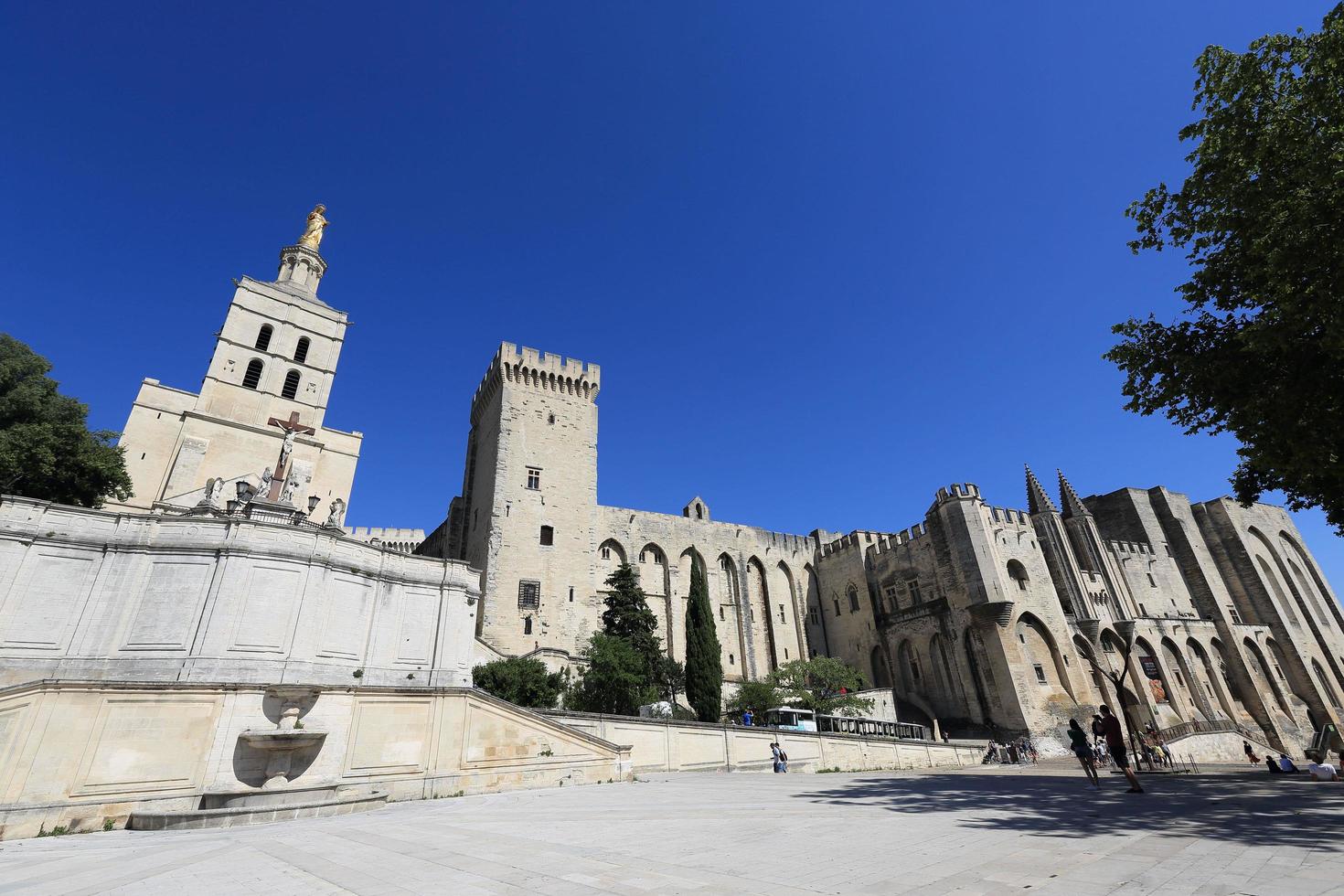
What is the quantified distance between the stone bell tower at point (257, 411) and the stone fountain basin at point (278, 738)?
1177 cm

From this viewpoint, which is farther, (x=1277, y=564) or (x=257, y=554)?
(x=1277, y=564)

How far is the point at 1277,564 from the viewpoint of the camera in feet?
144

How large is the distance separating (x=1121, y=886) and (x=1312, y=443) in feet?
33.3

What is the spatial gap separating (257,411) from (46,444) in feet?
33.8

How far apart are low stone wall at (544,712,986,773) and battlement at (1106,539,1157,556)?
26.0 metres

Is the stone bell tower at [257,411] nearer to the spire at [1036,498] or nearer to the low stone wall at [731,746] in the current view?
the low stone wall at [731,746]

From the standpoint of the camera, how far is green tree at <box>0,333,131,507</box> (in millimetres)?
18859

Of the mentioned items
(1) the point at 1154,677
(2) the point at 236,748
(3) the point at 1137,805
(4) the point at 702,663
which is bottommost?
(3) the point at 1137,805

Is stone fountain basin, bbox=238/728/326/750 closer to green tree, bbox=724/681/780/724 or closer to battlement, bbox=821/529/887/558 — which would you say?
A: green tree, bbox=724/681/780/724

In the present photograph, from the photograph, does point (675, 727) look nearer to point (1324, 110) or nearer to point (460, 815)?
point (460, 815)

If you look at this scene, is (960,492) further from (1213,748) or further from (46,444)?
(46,444)

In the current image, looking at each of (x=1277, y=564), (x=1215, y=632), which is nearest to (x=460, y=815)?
(x=1215, y=632)

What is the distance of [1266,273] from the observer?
988cm

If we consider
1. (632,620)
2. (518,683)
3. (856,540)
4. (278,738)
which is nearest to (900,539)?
(856,540)
